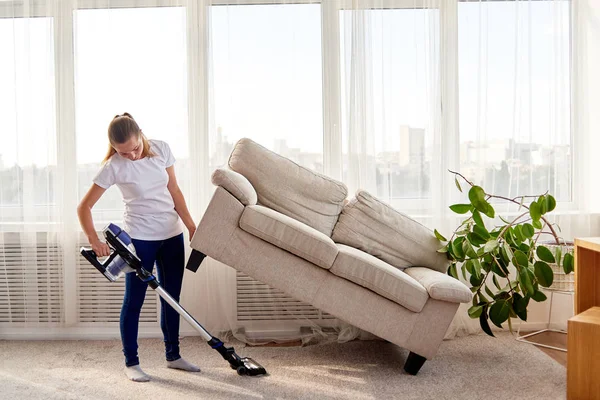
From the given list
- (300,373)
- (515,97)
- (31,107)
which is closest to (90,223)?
(300,373)

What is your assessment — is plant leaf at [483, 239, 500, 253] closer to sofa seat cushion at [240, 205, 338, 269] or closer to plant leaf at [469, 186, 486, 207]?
plant leaf at [469, 186, 486, 207]

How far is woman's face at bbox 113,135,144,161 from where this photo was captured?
3061mm

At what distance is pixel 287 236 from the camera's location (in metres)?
3.13

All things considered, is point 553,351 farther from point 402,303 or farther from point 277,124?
point 277,124

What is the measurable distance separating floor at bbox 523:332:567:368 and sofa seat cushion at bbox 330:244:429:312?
907 mm

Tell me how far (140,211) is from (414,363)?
1.50 meters

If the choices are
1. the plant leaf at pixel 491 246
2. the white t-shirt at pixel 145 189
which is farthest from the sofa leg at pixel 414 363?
the white t-shirt at pixel 145 189

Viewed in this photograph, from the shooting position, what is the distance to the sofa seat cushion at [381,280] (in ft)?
10.3

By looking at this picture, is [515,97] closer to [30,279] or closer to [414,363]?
[414,363]

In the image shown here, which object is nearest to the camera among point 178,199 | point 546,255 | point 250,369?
point 250,369

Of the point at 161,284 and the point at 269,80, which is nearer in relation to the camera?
the point at 161,284

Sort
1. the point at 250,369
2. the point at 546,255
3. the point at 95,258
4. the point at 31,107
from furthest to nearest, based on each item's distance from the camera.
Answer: the point at 31,107 → the point at 546,255 → the point at 250,369 → the point at 95,258

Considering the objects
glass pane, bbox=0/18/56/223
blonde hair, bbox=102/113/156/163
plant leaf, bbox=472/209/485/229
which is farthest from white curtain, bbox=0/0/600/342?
blonde hair, bbox=102/113/156/163

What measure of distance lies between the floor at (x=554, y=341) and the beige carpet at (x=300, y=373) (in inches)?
2.5
